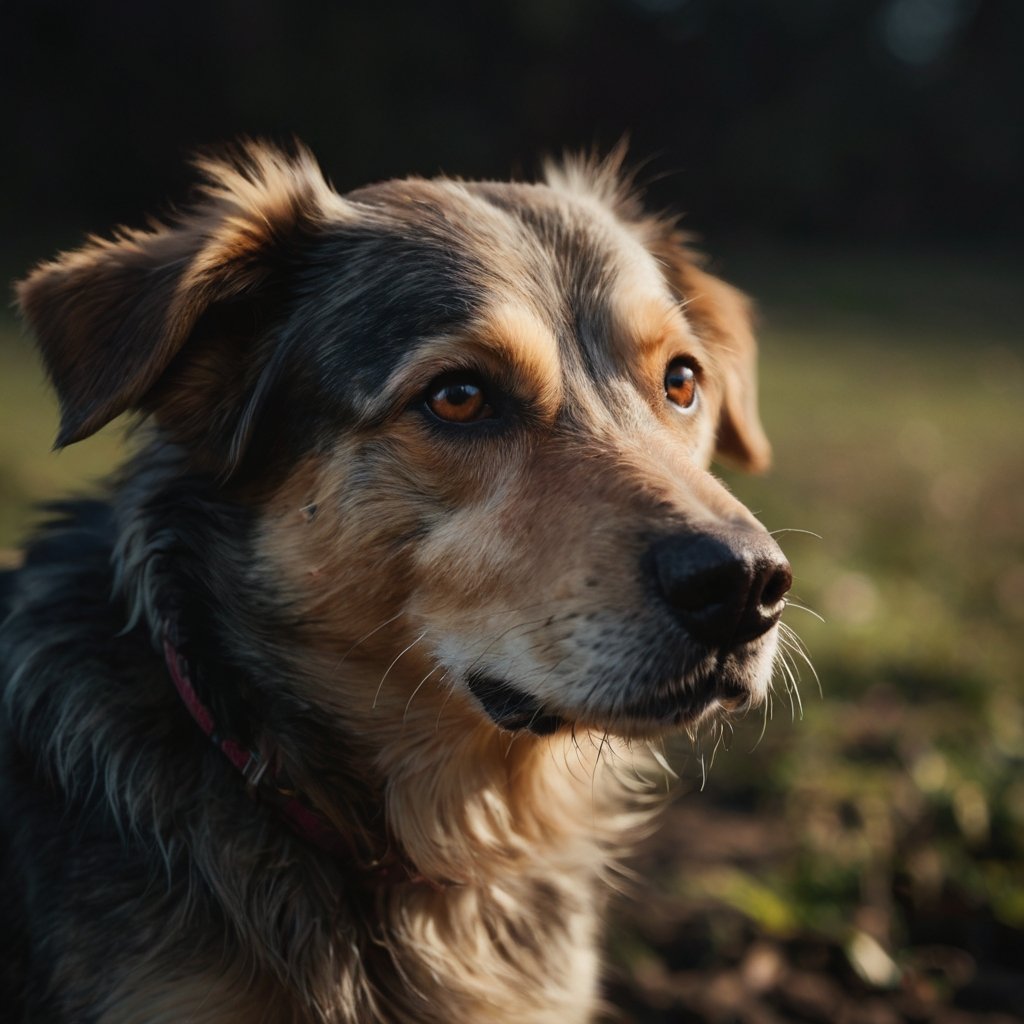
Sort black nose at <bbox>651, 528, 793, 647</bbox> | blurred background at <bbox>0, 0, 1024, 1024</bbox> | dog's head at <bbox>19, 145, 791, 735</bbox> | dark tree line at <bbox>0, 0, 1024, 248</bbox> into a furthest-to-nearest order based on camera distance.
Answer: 1. dark tree line at <bbox>0, 0, 1024, 248</bbox>
2. blurred background at <bbox>0, 0, 1024, 1024</bbox>
3. dog's head at <bbox>19, 145, 791, 735</bbox>
4. black nose at <bbox>651, 528, 793, 647</bbox>

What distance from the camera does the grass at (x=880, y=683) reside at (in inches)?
143

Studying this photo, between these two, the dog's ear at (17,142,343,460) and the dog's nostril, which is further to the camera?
the dog's ear at (17,142,343,460)

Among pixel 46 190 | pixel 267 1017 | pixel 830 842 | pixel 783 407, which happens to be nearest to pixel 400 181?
pixel 267 1017

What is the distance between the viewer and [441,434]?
2.78m

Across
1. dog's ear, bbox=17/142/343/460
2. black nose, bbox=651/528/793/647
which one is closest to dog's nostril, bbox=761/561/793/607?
black nose, bbox=651/528/793/647

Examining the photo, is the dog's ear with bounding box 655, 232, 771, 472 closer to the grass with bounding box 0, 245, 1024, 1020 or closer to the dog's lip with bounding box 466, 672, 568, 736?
the grass with bounding box 0, 245, 1024, 1020

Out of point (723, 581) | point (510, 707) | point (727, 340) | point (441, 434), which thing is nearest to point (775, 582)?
point (723, 581)

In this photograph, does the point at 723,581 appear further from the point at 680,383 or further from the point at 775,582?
the point at 680,383

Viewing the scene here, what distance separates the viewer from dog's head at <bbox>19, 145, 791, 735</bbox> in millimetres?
2441

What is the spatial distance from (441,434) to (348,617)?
0.52 meters

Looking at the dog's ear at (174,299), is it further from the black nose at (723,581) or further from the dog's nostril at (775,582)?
the dog's nostril at (775,582)

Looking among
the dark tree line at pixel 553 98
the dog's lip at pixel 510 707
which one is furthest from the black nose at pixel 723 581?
the dark tree line at pixel 553 98

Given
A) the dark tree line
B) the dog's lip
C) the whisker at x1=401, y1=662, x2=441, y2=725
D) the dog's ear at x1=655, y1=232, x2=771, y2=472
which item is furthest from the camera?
the dark tree line

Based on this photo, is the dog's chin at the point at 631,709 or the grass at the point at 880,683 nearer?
the dog's chin at the point at 631,709
